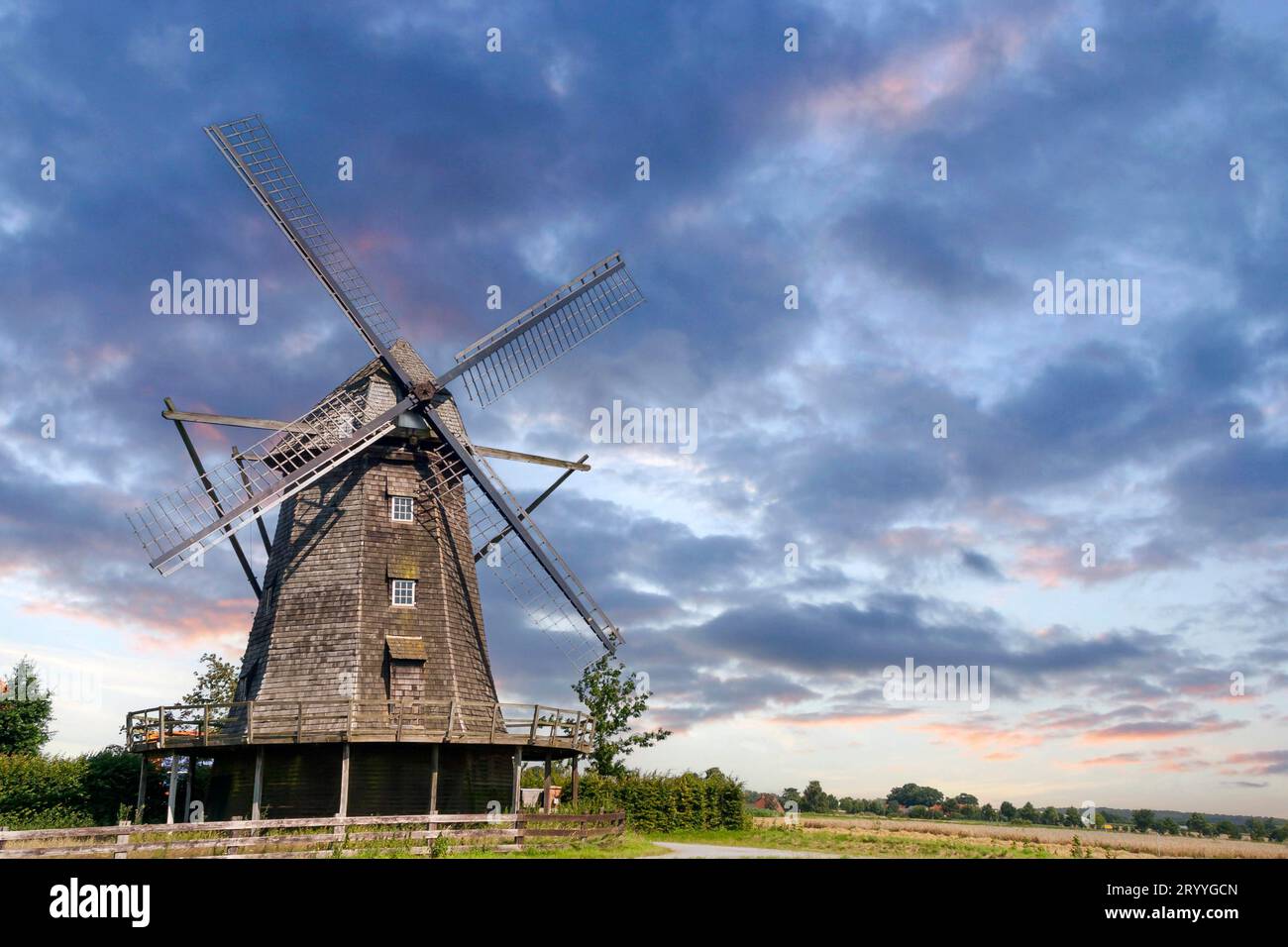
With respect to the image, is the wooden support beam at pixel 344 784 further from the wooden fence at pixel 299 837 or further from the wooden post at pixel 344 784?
the wooden fence at pixel 299 837

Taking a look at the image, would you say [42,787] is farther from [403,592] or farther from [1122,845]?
[1122,845]

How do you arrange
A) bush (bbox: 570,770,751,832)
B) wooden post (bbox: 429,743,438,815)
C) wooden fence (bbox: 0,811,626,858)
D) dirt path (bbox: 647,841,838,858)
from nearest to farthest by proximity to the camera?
wooden fence (bbox: 0,811,626,858) < dirt path (bbox: 647,841,838,858) < wooden post (bbox: 429,743,438,815) < bush (bbox: 570,770,751,832)

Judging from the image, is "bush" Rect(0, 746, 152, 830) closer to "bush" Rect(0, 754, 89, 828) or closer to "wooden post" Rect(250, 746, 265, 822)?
"bush" Rect(0, 754, 89, 828)

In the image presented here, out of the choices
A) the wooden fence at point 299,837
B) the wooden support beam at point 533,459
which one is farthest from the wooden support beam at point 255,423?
the wooden fence at point 299,837

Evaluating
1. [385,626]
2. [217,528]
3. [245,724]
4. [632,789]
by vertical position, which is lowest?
[632,789]

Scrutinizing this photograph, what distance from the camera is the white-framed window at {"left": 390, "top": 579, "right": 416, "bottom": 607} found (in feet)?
96.8

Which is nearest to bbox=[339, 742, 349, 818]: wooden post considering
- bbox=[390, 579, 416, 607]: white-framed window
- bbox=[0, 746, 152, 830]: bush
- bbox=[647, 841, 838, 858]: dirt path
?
bbox=[390, 579, 416, 607]: white-framed window

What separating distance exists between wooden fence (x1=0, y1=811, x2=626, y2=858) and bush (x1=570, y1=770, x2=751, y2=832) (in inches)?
467

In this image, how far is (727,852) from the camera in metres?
28.3
